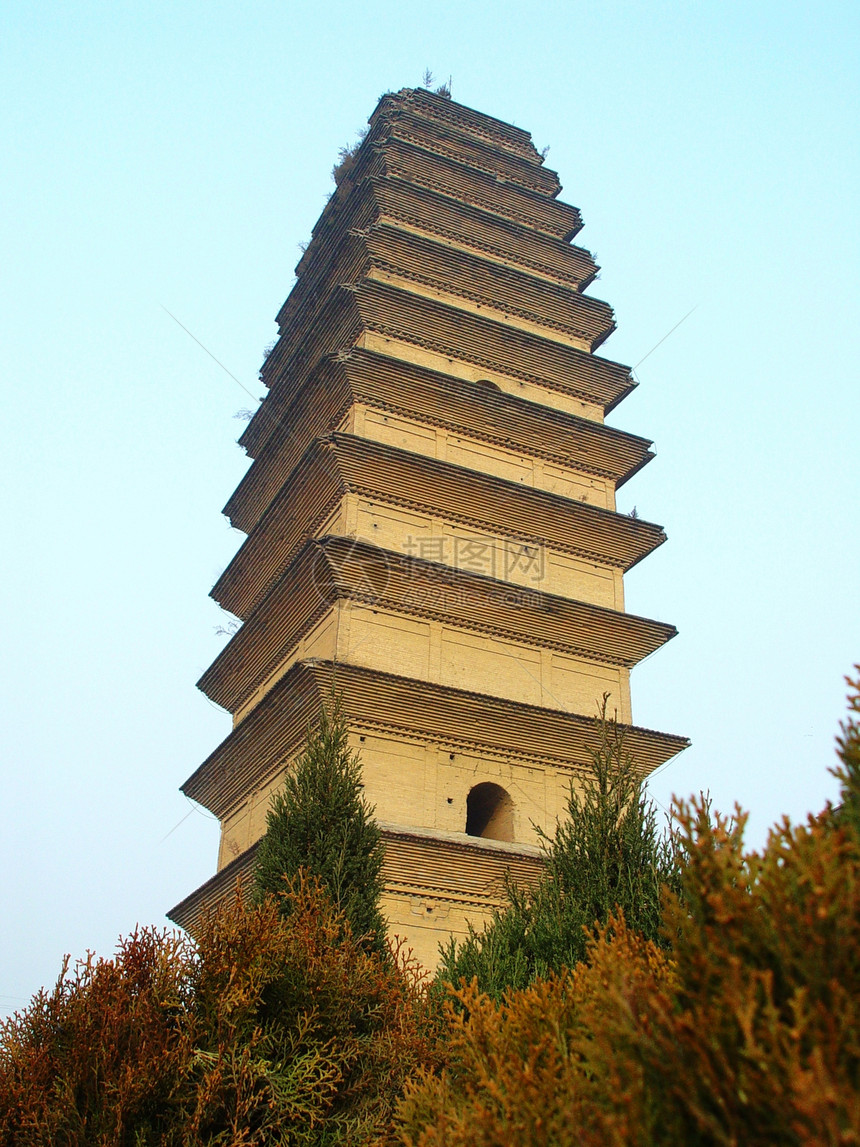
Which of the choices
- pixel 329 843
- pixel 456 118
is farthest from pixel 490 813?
pixel 456 118

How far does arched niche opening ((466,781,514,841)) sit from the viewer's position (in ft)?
38.9

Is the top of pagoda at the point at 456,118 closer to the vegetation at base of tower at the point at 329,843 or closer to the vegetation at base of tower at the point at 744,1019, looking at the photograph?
the vegetation at base of tower at the point at 329,843

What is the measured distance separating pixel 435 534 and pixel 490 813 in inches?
136

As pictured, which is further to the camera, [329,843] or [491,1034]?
[329,843]

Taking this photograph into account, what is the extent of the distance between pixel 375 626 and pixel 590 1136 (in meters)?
8.98

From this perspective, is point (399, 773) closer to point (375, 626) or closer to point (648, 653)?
point (375, 626)

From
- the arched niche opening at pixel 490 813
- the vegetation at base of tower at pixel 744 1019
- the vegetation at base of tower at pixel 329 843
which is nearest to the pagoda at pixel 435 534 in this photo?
the arched niche opening at pixel 490 813

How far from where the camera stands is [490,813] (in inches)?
Answer: 485

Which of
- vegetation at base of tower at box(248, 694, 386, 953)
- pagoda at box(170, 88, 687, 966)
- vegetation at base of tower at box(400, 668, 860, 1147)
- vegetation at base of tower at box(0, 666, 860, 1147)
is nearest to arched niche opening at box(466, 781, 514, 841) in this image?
pagoda at box(170, 88, 687, 966)

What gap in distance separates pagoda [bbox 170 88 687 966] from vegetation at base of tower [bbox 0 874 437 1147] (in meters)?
3.19

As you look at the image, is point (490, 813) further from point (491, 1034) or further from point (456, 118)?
point (456, 118)

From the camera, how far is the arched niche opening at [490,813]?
11.9 m

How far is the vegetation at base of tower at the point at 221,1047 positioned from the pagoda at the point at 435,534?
10.5 feet

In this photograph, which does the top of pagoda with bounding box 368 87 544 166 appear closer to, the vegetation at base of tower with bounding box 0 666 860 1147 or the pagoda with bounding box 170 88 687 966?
the pagoda with bounding box 170 88 687 966
